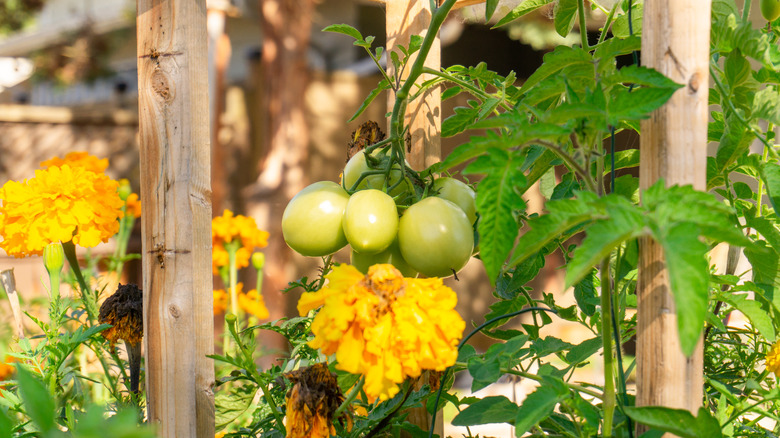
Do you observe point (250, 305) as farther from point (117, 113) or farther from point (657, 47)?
point (117, 113)

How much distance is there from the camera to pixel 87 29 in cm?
560

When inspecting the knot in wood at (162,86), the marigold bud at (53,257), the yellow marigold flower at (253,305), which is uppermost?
the knot in wood at (162,86)

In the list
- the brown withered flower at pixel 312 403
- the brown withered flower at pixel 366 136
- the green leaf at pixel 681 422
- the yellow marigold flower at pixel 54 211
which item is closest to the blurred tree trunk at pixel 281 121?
the yellow marigold flower at pixel 54 211

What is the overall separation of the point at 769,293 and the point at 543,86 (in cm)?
42

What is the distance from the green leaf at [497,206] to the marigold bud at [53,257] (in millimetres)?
798

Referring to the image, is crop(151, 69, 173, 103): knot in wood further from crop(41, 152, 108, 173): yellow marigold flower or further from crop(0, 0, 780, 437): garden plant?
crop(41, 152, 108, 173): yellow marigold flower

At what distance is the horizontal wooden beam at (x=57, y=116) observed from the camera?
13.6ft

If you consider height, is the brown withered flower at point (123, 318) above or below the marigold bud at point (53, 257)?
below

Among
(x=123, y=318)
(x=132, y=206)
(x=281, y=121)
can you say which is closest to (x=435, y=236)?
(x=123, y=318)

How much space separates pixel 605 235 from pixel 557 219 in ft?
0.15

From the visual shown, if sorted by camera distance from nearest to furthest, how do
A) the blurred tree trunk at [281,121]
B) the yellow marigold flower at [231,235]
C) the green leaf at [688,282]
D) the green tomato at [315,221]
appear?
the green leaf at [688,282], the green tomato at [315,221], the yellow marigold flower at [231,235], the blurred tree trunk at [281,121]

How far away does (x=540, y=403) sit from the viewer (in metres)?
0.53

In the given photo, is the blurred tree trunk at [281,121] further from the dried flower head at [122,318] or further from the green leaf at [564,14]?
the green leaf at [564,14]

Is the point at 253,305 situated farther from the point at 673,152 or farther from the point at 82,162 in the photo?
the point at 673,152
